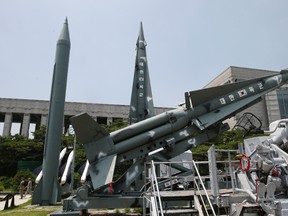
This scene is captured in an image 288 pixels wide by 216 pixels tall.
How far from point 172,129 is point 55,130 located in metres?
5.36

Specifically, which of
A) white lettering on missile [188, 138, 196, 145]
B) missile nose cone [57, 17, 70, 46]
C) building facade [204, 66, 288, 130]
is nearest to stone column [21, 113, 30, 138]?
missile nose cone [57, 17, 70, 46]

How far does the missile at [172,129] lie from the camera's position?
8.35 metres

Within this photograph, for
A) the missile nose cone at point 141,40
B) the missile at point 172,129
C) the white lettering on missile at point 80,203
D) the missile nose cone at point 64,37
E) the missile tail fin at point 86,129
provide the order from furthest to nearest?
the missile nose cone at point 141,40 → the missile nose cone at point 64,37 → the missile at point 172,129 → the missile tail fin at point 86,129 → the white lettering on missile at point 80,203

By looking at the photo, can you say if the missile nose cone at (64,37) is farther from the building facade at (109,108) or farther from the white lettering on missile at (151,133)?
the building facade at (109,108)

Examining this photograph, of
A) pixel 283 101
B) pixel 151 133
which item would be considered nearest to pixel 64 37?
pixel 151 133

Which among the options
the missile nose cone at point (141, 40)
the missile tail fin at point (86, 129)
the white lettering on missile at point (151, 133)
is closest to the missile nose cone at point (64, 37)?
the missile nose cone at point (141, 40)

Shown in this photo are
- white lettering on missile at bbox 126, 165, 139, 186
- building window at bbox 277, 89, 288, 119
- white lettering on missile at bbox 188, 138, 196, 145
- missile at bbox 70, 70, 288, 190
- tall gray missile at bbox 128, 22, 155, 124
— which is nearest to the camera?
missile at bbox 70, 70, 288, 190

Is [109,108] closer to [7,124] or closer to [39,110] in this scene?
[39,110]

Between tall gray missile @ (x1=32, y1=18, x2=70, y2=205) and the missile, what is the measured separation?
3538 millimetres

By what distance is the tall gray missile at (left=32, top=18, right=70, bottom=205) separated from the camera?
35.6ft

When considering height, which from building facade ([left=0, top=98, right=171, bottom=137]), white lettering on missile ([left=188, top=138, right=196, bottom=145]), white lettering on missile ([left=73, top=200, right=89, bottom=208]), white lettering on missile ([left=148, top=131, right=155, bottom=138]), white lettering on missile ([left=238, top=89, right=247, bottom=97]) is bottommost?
white lettering on missile ([left=73, top=200, right=89, bottom=208])

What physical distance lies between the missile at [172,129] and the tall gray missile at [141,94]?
8.40 ft

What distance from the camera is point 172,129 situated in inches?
359

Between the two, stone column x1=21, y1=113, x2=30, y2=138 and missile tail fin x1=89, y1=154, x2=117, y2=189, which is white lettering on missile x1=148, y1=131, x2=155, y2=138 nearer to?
missile tail fin x1=89, y1=154, x2=117, y2=189
